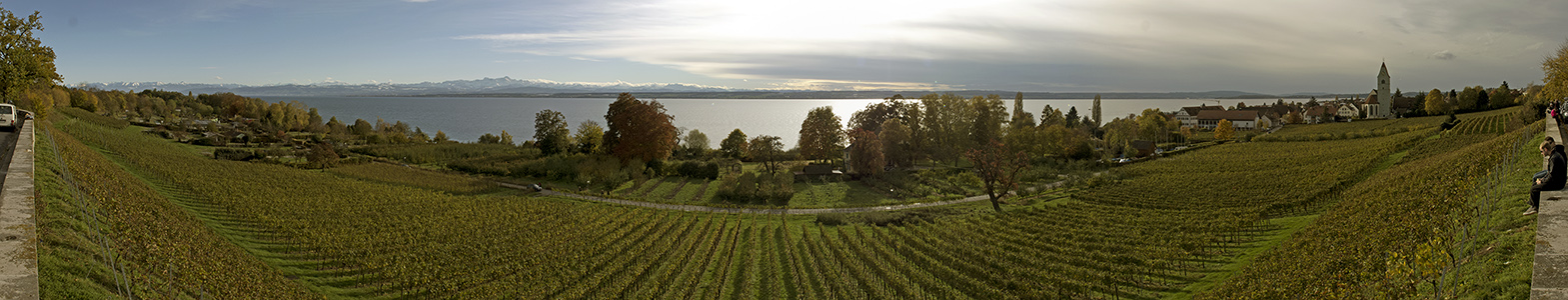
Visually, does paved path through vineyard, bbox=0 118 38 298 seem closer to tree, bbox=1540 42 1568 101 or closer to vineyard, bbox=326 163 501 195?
vineyard, bbox=326 163 501 195

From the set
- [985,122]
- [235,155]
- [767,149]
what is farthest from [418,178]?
[985,122]

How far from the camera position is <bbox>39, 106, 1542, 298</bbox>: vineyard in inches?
754

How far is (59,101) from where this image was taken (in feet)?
232

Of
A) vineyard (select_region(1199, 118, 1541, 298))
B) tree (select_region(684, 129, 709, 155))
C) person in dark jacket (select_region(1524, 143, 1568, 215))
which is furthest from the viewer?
tree (select_region(684, 129, 709, 155))

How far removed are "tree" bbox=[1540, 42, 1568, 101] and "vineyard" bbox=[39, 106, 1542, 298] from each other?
814 centimetres

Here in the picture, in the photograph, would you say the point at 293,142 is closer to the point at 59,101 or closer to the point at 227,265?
the point at 59,101

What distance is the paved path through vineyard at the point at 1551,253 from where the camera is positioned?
24.0 feet

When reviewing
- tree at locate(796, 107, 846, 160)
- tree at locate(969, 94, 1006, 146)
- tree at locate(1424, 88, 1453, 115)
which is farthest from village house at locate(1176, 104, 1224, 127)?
tree at locate(796, 107, 846, 160)

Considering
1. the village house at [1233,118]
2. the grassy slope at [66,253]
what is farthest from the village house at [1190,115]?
the grassy slope at [66,253]

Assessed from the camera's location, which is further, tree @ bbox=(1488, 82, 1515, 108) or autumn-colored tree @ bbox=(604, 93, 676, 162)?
tree @ bbox=(1488, 82, 1515, 108)

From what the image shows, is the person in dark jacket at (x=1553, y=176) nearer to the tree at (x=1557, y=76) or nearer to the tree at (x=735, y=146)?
the tree at (x=1557, y=76)

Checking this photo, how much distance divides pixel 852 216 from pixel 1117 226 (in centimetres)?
1242

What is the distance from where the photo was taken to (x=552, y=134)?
61.1 m

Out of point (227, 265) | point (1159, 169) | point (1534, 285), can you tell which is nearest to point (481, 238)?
point (227, 265)
